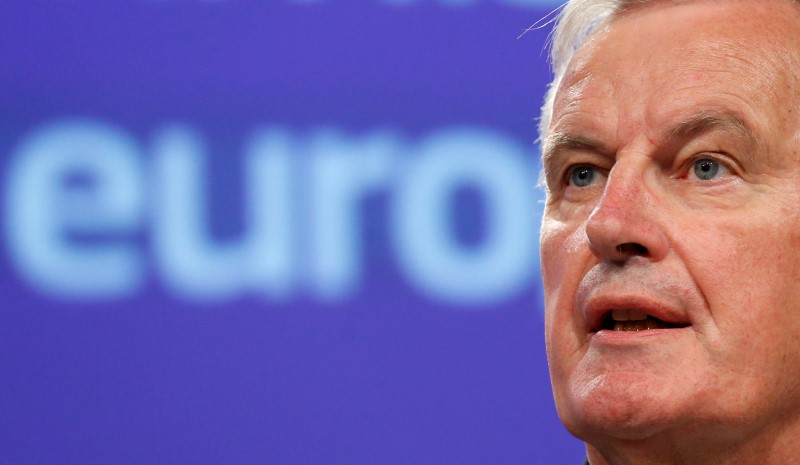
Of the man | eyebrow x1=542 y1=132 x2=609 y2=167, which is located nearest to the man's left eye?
the man

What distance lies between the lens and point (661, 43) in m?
1.19

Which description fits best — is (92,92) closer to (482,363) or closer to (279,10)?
(279,10)

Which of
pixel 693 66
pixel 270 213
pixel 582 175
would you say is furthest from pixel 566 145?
pixel 270 213

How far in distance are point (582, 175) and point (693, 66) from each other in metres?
0.18

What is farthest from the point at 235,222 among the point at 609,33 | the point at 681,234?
the point at 681,234

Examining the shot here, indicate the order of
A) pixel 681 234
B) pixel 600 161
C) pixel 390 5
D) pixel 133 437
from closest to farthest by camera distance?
pixel 681 234 < pixel 600 161 < pixel 133 437 < pixel 390 5

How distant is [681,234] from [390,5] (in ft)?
3.75

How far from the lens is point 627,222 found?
3.60ft

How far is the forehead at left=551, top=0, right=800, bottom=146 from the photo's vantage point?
3.75ft

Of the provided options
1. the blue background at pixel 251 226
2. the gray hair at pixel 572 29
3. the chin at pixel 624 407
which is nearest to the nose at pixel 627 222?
the chin at pixel 624 407

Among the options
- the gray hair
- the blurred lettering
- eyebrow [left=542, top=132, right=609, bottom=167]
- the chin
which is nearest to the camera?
the chin

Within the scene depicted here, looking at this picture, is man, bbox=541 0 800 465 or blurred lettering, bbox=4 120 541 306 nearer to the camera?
man, bbox=541 0 800 465

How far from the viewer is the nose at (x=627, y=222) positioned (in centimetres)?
109

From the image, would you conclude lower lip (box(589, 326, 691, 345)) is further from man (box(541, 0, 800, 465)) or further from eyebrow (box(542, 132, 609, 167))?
eyebrow (box(542, 132, 609, 167))
